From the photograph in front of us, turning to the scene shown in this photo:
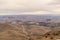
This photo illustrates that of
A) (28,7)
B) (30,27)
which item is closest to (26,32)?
(30,27)

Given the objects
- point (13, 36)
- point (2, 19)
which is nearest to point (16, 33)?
point (13, 36)

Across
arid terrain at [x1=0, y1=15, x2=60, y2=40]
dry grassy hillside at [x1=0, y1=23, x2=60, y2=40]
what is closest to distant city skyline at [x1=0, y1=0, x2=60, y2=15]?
arid terrain at [x1=0, y1=15, x2=60, y2=40]

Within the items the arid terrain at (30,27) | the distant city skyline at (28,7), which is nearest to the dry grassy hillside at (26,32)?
the arid terrain at (30,27)

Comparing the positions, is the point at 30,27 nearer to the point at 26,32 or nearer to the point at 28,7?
the point at 26,32

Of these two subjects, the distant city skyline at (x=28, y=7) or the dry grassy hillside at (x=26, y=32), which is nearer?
the dry grassy hillside at (x=26, y=32)

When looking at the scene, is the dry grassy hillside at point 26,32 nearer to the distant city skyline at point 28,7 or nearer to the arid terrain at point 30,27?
the arid terrain at point 30,27

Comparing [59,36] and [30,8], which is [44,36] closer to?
[59,36]

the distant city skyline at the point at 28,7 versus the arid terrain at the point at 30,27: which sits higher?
the distant city skyline at the point at 28,7
